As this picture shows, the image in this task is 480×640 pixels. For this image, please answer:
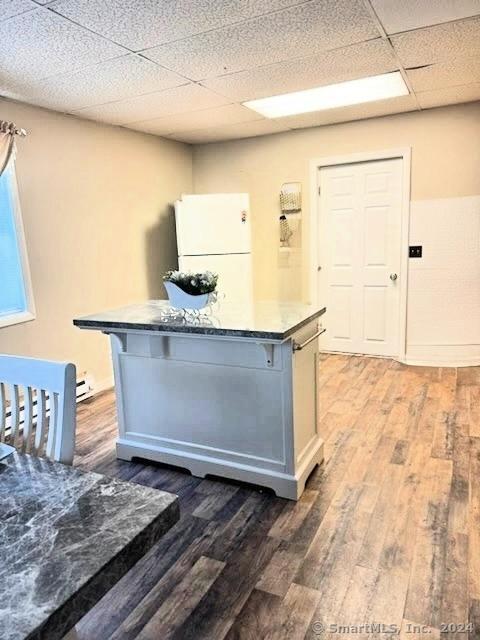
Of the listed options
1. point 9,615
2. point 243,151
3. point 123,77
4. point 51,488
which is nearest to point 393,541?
point 51,488

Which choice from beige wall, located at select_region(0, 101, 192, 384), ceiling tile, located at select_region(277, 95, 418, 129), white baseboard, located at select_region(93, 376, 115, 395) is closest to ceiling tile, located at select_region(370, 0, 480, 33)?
ceiling tile, located at select_region(277, 95, 418, 129)

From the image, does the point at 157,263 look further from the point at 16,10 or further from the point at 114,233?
the point at 16,10

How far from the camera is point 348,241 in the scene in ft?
15.4

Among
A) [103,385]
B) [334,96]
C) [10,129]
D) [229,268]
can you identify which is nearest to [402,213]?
[334,96]

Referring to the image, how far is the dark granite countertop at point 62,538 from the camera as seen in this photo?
2.17 ft

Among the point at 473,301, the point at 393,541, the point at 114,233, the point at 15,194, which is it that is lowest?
the point at 393,541

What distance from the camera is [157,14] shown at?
2074 millimetres

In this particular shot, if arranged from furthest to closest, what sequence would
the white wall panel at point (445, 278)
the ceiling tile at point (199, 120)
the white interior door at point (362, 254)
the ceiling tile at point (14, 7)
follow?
the white interior door at point (362, 254) < the white wall panel at point (445, 278) < the ceiling tile at point (199, 120) < the ceiling tile at point (14, 7)

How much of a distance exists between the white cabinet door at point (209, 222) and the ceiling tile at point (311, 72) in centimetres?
133

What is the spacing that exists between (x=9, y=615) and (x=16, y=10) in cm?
234

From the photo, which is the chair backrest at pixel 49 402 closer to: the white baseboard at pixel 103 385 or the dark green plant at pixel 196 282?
the dark green plant at pixel 196 282

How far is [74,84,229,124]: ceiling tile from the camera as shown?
3.28 metres

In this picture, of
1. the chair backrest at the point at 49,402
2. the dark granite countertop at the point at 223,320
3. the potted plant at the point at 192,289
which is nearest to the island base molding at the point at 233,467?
the dark granite countertop at the point at 223,320

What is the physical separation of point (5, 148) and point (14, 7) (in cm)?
128
